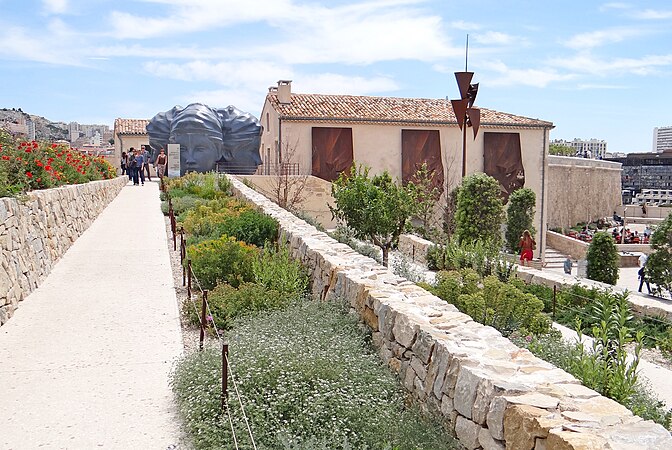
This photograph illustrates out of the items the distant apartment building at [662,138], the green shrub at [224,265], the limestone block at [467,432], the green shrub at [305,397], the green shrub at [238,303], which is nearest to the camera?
the limestone block at [467,432]

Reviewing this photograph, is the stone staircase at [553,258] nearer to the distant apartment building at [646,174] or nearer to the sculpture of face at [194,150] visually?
the sculpture of face at [194,150]

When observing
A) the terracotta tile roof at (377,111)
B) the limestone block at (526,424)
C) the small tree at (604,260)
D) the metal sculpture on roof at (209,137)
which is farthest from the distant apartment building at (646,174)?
the limestone block at (526,424)

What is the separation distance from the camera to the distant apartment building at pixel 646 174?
236 ft

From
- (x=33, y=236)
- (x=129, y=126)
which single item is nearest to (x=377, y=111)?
(x=129, y=126)

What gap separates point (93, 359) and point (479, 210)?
1445 cm

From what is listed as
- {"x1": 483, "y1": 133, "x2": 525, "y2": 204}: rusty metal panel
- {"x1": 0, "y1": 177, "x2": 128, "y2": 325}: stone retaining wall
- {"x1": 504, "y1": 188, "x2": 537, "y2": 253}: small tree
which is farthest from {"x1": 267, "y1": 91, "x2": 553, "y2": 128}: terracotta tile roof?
{"x1": 0, "y1": 177, "x2": 128, "y2": 325}: stone retaining wall

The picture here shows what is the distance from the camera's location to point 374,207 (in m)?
13.1

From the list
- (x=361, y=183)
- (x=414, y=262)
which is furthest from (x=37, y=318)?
(x=414, y=262)

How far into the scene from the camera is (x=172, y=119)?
32.5 meters

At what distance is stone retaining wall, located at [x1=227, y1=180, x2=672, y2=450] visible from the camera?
2783 millimetres

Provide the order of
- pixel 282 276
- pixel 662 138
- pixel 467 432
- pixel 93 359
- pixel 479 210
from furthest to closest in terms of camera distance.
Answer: pixel 662 138 → pixel 479 210 → pixel 282 276 → pixel 93 359 → pixel 467 432

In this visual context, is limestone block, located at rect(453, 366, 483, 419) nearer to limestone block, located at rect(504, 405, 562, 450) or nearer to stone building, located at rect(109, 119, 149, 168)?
limestone block, located at rect(504, 405, 562, 450)

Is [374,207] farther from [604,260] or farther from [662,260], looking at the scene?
[604,260]

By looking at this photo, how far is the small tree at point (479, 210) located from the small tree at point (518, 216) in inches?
343
